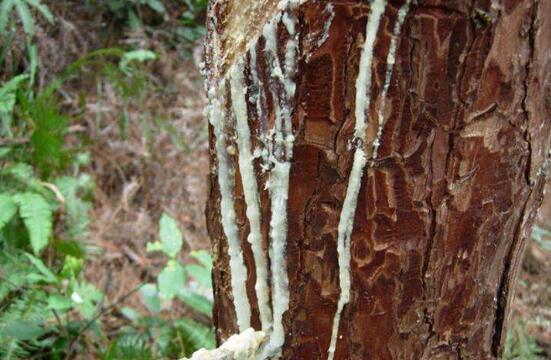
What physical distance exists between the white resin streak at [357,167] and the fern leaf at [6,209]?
4.80 feet

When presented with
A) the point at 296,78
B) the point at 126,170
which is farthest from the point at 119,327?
the point at 296,78

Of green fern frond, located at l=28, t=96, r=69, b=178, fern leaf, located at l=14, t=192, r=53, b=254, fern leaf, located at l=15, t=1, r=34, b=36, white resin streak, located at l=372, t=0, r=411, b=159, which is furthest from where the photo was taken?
fern leaf, located at l=15, t=1, r=34, b=36

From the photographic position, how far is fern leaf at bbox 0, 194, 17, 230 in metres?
1.98

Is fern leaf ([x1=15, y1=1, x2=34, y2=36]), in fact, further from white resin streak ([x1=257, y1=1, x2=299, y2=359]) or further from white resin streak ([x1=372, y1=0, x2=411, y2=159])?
white resin streak ([x1=372, y1=0, x2=411, y2=159])

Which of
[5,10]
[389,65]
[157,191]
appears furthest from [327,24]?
[157,191]

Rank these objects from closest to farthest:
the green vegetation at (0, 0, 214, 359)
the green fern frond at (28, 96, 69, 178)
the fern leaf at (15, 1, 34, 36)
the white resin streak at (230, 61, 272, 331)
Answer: the white resin streak at (230, 61, 272, 331) < the green vegetation at (0, 0, 214, 359) < the green fern frond at (28, 96, 69, 178) < the fern leaf at (15, 1, 34, 36)

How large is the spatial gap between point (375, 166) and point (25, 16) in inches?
84.7

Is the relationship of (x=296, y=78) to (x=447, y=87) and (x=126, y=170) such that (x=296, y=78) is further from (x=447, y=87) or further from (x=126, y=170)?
(x=126, y=170)

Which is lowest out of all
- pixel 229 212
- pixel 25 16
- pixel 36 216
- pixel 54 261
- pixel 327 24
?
pixel 54 261

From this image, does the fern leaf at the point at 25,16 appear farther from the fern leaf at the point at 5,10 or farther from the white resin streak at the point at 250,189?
the white resin streak at the point at 250,189

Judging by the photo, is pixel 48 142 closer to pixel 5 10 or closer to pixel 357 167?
pixel 5 10

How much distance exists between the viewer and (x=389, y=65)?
754 millimetres

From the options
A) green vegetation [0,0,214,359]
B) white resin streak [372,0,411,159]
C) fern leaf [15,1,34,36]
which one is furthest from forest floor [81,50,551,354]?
white resin streak [372,0,411,159]

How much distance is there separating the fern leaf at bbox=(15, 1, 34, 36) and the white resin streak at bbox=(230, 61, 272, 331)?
1.95 meters
